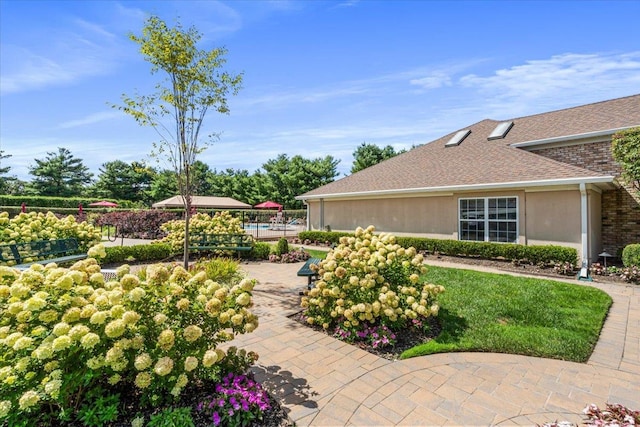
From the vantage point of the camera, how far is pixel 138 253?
1109 cm

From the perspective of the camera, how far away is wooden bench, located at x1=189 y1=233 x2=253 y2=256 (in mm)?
11539

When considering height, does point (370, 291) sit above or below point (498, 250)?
above

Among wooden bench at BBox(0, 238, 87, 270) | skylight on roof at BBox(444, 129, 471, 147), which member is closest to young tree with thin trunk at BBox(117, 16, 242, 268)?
wooden bench at BBox(0, 238, 87, 270)

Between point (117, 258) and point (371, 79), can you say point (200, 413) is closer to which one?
point (117, 258)

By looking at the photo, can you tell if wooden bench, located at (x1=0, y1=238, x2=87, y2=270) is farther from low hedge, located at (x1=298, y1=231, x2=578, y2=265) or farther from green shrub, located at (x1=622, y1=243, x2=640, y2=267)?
green shrub, located at (x1=622, y1=243, x2=640, y2=267)

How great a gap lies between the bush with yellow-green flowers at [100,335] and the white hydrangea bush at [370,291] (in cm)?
196

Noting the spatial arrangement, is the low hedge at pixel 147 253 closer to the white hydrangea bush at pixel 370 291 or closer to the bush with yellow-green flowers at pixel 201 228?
the bush with yellow-green flowers at pixel 201 228

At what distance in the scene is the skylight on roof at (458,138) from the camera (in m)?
16.1

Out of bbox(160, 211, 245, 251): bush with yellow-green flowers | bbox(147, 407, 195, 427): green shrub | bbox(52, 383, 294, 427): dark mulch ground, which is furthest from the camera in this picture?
bbox(160, 211, 245, 251): bush with yellow-green flowers

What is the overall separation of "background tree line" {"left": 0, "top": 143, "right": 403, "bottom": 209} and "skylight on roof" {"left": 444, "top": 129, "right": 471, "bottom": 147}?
2110 centimetres

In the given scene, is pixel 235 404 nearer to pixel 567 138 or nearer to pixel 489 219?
pixel 489 219

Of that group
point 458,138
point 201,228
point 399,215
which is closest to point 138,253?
point 201,228

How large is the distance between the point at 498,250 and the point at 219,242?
1001 centimetres

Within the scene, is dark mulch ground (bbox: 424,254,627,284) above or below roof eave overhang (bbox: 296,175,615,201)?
below
